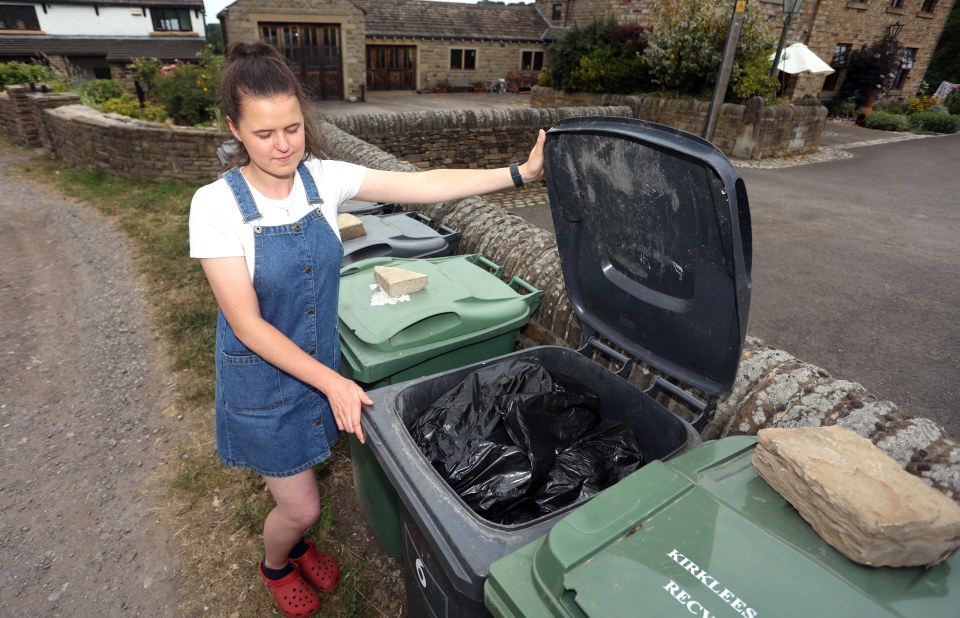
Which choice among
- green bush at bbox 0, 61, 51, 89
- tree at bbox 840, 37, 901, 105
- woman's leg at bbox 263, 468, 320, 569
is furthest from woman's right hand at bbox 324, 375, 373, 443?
tree at bbox 840, 37, 901, 105

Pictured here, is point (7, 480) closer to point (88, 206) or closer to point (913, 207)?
point (88, 206)

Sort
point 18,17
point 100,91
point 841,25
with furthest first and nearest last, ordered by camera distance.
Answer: point 18,17 < point 841,25 < point 100,91

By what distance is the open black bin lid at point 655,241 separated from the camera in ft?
4.55

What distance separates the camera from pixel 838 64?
21109 millimetres

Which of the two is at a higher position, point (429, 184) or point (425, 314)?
point (429, 184)

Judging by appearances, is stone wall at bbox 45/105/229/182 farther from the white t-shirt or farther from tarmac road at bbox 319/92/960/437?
the white t-shirt

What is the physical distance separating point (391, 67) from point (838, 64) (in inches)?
771

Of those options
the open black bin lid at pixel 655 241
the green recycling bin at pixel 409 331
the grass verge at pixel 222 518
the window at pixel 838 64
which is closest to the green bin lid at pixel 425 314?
the green recycling bin at pixel 409 331

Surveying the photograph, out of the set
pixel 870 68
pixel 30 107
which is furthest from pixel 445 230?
pixel 870 68

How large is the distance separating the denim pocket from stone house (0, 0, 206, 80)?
1052 inches

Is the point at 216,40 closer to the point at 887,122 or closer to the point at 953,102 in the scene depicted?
the point at 887,122

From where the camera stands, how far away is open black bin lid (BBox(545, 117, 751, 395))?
1.39 meters

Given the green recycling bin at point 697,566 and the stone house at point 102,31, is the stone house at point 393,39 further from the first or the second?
the green recycling bin at point 697,566

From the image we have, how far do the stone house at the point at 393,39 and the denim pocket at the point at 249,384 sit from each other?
2070cm
